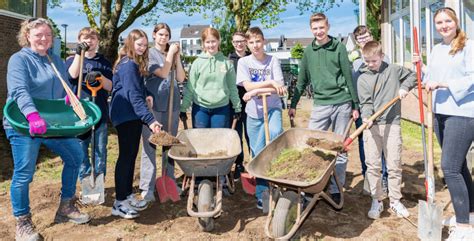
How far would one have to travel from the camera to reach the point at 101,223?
3.97 metres

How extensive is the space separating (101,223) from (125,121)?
1.07 metres

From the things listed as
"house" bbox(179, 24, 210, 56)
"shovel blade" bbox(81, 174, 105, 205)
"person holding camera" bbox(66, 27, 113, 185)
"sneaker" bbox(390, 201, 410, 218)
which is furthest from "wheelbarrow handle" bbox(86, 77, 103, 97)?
"house" bbox(179, 24, 210, 56)

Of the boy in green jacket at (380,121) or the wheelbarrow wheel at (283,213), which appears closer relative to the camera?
the wheelbarrow wheel at (283,213)

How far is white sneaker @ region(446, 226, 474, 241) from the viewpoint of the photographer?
10.7ft

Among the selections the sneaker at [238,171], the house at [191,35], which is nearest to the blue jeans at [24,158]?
the sneaker at [238,171]

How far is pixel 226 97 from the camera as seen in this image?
443 centimetres

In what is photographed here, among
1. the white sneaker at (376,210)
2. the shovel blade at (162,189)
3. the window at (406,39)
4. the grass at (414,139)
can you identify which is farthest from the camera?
the window at (406,39)

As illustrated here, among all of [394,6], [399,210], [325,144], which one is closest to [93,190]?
[325,144]

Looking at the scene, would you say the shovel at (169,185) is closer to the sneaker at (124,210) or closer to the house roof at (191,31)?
the sneaker at (124,210)

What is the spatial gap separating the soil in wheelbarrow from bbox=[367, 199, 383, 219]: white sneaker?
806mm

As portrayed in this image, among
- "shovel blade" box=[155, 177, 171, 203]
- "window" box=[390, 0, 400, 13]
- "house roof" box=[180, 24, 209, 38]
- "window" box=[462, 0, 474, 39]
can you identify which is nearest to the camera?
"shovel blade" box=[155, 177, 171, 203]

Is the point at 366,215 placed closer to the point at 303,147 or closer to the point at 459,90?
the point at 303,147

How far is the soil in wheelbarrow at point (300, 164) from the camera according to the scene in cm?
342

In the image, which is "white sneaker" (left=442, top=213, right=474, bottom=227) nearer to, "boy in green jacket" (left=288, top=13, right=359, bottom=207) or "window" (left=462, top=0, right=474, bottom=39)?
"boy in green jacket" (left=288, top=13, right=359, bottom=207)
